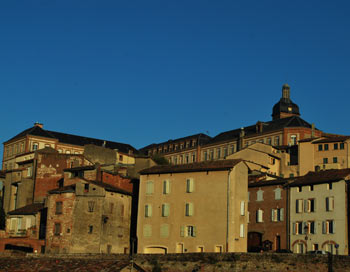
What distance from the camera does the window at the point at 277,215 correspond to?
224 ft

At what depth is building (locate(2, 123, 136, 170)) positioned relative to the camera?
12612cm

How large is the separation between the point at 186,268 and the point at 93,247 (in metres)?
15.1

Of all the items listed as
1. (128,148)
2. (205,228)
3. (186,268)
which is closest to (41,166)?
(205,228)

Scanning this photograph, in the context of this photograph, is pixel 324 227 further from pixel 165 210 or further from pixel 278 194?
pixel 165 210

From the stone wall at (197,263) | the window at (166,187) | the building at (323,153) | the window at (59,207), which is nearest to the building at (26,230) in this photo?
the window at (59,207)

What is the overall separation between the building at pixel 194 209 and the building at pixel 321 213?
19.9 ft

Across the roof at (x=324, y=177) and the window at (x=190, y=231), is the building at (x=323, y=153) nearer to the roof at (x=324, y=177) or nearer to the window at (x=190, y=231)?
the roof at (x=324, y=177)

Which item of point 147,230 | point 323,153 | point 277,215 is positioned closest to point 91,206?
point 147,230

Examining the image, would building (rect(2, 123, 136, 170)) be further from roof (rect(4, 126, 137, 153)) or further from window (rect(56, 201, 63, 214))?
window (rect(56, 201, 63, 214))

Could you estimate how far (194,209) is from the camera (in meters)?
64.6

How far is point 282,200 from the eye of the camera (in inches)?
2704

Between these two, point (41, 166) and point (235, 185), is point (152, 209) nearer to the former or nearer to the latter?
point (235, 185)

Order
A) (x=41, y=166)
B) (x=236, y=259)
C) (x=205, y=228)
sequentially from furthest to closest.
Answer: (x=41, y=166) < (x=205, y=228) < (x=236, y=259)

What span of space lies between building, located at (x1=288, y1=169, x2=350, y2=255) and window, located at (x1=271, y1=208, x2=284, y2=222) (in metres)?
1.37
